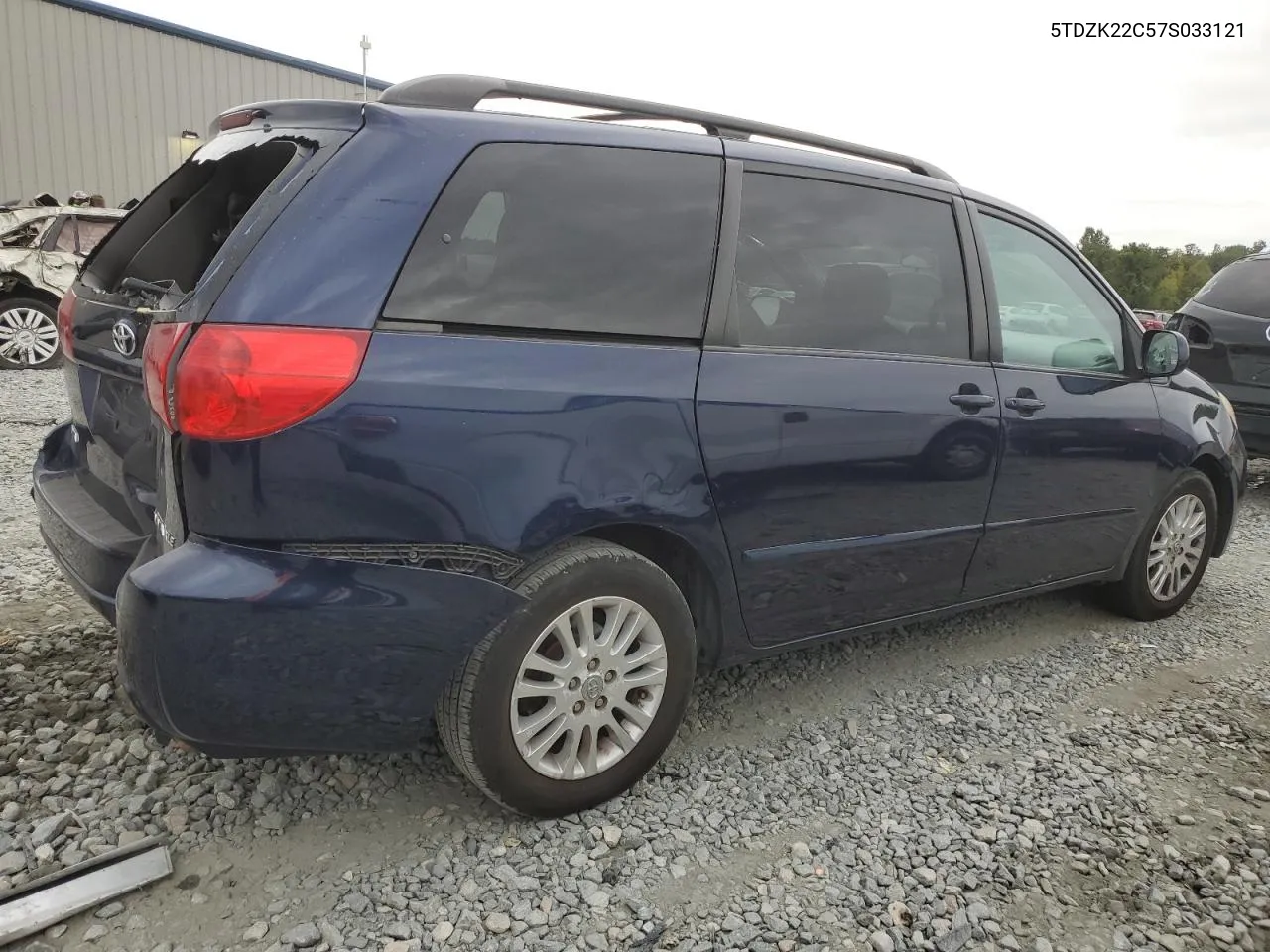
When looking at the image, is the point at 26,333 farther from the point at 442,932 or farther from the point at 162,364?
the point at 442,932

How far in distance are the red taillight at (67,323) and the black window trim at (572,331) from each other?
3.90ft

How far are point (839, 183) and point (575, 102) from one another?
897 millimetres

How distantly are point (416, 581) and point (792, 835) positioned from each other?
46.4 inches

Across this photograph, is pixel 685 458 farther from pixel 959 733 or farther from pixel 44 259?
pixel 44 259

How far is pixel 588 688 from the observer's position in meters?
2.35

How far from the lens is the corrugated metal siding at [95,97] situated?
1612cm

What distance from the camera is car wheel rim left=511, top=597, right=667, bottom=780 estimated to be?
228cm

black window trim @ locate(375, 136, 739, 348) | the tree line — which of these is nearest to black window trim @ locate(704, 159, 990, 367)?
black window trim @ locate(375, 136, 739, 348)

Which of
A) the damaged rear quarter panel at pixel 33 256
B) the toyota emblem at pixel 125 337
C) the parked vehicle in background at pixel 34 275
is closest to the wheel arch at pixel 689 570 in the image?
the toyota emblem at pixel 125 337

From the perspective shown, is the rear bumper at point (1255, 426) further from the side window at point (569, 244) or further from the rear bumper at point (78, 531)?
the rear bumper at point (78, 531)

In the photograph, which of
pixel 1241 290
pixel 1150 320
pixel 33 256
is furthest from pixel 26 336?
pixel 1150 320

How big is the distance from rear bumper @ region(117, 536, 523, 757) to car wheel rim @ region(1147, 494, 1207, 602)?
10.3 feet

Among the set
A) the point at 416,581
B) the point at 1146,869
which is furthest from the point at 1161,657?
the point at 416,581

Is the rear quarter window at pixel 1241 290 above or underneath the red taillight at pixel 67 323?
above
